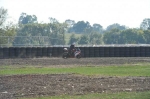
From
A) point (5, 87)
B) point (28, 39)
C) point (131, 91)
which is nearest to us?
point (131, 91)

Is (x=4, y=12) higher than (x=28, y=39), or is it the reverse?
(x=4, y=12)

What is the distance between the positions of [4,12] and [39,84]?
81040 millimetres

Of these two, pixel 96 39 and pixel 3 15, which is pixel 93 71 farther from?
pixel 96 39

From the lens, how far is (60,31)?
405 ft

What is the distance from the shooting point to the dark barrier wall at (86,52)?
50594 mm

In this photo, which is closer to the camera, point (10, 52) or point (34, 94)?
point (34, 94)

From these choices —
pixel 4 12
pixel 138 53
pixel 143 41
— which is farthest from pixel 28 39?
pixel 143 41

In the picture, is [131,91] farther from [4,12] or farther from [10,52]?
[4,12]

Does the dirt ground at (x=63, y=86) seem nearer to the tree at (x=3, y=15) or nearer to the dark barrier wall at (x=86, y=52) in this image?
the dark barrier wall at (x=86, y=52)

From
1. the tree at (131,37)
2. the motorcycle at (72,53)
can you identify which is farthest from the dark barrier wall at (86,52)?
the tree at (131,37)

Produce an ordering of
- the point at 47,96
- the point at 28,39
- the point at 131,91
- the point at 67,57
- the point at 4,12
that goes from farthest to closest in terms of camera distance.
Answer: the point at 4,12 < the point at 28,39 < the point at 67,57 < the point at 131,91 < the point at 47,96

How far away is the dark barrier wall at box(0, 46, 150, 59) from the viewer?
50594mm

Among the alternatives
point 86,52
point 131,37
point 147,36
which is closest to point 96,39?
point 131,37

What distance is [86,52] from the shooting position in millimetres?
51156
